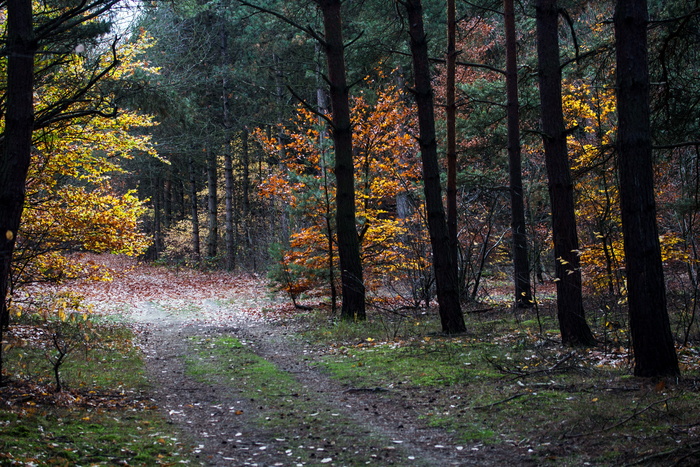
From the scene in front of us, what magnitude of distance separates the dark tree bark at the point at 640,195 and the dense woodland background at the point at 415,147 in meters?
0.02

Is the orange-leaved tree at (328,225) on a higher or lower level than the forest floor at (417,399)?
higher

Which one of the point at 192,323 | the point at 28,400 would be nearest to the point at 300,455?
the point at 28,400

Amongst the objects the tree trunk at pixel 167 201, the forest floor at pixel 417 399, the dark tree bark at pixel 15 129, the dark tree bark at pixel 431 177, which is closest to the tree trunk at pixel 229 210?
the tree trunk at pixel 167 201

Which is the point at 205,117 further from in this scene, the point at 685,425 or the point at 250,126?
the point at 685,425

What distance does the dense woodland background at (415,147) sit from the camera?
7766 millimetres

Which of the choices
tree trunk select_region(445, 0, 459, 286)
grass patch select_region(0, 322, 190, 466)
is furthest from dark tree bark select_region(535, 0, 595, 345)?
grass patch select_region(0, 322, 190, 466)

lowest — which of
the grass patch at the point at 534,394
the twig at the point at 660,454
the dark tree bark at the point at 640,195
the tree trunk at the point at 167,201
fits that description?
the grass patch at the point at 534,394

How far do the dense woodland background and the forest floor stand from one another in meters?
0.84

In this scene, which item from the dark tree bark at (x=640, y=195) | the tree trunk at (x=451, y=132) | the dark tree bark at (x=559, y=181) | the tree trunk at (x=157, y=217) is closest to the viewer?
the dark tree bark at (x=640, y=195)

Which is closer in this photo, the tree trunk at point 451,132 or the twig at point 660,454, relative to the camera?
the twig at point 660,454

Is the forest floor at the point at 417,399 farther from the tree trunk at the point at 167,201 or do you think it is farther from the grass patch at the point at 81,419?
the tree trunk at the point at 167,201

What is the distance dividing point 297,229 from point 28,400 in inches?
422

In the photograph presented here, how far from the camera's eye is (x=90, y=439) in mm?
4883

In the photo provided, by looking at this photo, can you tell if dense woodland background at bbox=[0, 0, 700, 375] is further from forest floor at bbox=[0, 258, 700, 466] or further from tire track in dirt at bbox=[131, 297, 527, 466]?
tire track in dirt at bbox=[131, 297, 527, 466]
